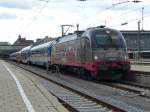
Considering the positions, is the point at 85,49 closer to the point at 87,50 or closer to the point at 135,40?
the point at 87,50

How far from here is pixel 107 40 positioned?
93.5 ft

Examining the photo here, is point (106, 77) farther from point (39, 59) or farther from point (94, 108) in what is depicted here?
point (39, 59)

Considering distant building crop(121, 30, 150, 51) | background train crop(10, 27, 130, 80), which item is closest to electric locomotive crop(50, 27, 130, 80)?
background train crop(10, 27, 130, 80)

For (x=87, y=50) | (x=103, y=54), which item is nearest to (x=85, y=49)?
(x=87, y=50)

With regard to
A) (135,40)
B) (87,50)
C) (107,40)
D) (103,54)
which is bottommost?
(103,54)

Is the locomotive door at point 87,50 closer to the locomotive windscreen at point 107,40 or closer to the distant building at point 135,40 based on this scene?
the locomotive windscreen at point 107,40

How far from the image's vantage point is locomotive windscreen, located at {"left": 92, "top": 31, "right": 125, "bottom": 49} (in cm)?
2819

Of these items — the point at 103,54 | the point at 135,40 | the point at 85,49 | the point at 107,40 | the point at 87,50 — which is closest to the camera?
the point at 103,54

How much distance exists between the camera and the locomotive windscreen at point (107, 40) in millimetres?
28188

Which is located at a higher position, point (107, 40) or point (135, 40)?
point (135, 40)

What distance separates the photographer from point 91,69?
1091 inches

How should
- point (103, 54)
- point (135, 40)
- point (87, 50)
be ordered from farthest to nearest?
point (135, 40)
point (87, 50)
point (103, 54)

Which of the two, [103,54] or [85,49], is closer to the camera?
[103,54]

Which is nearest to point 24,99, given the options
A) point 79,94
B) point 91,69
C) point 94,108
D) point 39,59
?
point 94,108
